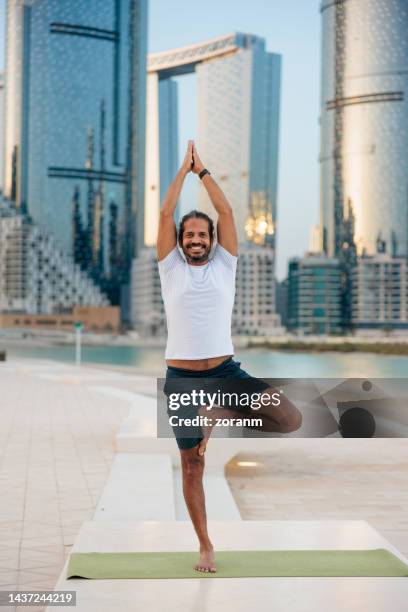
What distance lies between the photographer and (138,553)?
215 inches

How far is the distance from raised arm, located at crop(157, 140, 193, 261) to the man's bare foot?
5.01 ft

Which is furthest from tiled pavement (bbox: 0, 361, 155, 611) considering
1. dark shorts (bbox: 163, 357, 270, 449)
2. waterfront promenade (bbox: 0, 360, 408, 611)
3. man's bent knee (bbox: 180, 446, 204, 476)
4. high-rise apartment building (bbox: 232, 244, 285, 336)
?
high-rise apartment building (bbox: 232, 244, 285, 336)

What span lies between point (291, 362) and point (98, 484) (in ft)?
323

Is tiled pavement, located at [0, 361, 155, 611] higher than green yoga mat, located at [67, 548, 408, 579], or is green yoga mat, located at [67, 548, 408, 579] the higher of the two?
green yoga mat, located at [67, 548, 408, 579]

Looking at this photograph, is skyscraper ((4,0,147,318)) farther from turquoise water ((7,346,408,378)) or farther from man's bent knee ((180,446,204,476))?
man's bent knee ((180,446,204,476))

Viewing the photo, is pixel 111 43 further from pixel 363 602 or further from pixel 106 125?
A: pixel 363 602

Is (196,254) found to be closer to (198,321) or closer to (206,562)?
(198,321)

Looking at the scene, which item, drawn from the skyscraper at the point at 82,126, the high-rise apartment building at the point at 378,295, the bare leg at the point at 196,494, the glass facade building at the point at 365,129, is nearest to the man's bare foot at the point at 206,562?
the bare leg at the point at 196,494

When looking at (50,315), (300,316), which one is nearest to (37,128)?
(50,315)

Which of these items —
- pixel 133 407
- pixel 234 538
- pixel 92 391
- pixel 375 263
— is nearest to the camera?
pixel 234 538

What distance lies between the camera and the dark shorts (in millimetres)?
5008

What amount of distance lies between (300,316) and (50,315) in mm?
44873

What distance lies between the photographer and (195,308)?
16.4ft

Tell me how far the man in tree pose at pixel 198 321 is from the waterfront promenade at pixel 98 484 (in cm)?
114
